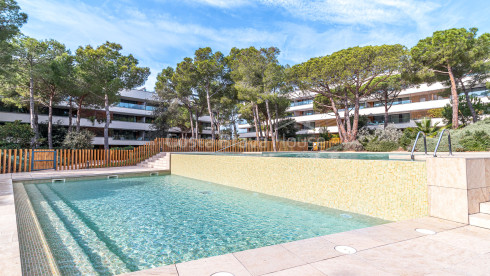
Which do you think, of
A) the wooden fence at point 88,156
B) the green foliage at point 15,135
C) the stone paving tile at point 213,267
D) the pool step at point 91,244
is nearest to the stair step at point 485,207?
the stone paving tile at point 213,267

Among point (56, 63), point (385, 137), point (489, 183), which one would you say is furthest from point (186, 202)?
point (56, 63)

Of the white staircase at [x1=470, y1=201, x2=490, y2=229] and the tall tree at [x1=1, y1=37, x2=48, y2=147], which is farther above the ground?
the tall tree at [x1=1, y1=37, x2=48, y2=147]

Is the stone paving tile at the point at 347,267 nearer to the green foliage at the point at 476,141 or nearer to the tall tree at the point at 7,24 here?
the green foliage at the point at 476,141

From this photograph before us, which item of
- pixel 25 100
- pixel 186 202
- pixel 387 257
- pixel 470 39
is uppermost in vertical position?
pixel 470 39

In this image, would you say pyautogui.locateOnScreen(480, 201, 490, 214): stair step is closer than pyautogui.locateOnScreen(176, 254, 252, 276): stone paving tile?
No

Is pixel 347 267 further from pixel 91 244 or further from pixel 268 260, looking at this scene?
pixel 91 244

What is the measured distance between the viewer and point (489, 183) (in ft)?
11.5

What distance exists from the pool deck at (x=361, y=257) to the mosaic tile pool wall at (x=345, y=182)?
4.16 ft

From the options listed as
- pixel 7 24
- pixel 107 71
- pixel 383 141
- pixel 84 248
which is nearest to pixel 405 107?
pixel 383 141

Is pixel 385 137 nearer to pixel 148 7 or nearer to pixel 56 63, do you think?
pixel 148 7

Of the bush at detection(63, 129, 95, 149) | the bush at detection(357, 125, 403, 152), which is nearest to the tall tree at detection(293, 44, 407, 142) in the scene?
the bush at detection(357, 125, 403, 152)

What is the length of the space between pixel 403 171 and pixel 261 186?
14.0ft

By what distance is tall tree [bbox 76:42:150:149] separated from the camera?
19.8m

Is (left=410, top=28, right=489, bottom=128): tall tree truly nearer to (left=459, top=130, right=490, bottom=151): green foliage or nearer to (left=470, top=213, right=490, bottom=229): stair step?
(left=459, top=130, right=490, bottom=151): green foliage
